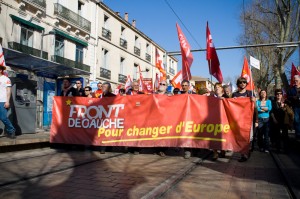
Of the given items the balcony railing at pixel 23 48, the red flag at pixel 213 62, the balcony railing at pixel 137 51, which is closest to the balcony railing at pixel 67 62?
the balcony railing at pixel 23 48

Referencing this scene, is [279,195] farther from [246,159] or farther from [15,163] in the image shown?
[15,163]

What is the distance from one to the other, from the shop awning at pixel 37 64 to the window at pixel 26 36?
22.7ft

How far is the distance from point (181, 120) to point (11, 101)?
16.1ft

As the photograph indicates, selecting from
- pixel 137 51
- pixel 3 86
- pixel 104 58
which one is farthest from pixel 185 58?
pixel 137 51

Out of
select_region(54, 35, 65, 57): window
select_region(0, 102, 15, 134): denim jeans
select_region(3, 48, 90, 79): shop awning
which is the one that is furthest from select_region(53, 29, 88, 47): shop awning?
select_region(0, 102, 15, 134): denim jeans

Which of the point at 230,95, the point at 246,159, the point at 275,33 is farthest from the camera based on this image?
the point at 275,33

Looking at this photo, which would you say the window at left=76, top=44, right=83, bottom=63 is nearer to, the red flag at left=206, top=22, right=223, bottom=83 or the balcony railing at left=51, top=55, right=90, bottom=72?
the balcony railing at left=51, top=55, right=90, bottom=72

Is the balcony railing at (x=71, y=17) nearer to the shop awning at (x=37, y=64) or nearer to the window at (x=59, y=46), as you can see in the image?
the window at (x=59, y=46)

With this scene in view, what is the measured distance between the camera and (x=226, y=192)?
428cm

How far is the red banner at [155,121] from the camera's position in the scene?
22.1 ft

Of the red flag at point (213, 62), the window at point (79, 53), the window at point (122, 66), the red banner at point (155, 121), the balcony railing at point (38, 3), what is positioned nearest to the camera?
the red banner at point (155, 121)

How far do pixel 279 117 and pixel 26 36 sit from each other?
1744 cm

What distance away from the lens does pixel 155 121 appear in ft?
23.9

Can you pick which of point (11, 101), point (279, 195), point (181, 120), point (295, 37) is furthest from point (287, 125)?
point (295, 37)
